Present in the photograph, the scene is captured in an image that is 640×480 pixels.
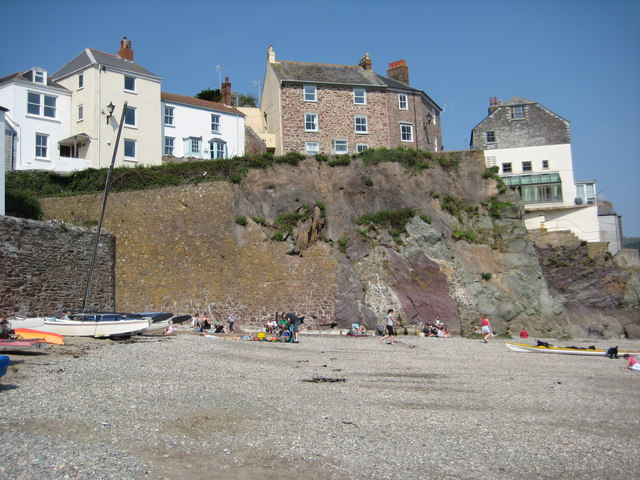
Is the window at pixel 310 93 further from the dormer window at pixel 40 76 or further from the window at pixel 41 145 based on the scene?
the window at pixel 41 145

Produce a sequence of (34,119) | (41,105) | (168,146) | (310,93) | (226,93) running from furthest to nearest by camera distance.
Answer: (226,93), (310,93), (168,146), (41,105), (34,119)

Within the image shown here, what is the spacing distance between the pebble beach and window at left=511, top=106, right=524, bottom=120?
2731cm

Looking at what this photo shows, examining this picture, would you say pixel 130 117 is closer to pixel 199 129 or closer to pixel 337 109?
pixel 199 129

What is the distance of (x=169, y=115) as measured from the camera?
33.8 m

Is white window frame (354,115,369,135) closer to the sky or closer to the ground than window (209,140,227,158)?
closer to the sky

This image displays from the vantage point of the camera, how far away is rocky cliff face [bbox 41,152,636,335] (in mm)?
24656

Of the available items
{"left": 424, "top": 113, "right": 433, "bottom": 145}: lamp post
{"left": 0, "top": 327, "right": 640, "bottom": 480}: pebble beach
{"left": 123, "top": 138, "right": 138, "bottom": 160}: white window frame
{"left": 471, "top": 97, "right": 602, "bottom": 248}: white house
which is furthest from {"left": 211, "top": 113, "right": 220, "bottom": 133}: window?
{"left": 0, "top": 327, "right": 640, "bottom": 480}: pebble beach

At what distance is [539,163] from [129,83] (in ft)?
83.0

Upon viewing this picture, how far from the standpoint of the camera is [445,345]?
20.4 m

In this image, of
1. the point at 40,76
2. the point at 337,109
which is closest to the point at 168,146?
the point at 40,76

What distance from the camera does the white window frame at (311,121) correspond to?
35.4m

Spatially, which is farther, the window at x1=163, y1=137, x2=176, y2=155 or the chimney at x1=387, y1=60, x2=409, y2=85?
the chimney at x1=387, y1=60, x2=409, y2=85

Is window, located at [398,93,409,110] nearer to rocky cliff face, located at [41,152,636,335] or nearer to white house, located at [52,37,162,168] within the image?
rocky cliff face, located at [41,152,636,335]

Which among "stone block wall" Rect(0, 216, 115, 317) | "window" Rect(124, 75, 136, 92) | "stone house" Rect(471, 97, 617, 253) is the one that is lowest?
"stone block wall" Rect(0, 216, 115, 317)
